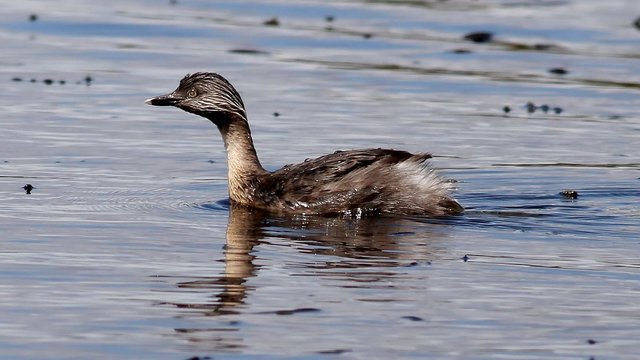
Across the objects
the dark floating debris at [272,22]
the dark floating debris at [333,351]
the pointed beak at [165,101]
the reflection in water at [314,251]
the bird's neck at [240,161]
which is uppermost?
the dark floating debris at [272,22]

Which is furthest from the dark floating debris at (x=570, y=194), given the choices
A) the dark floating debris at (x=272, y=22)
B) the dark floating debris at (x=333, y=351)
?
the dark floating debris at (x=272, y=22)

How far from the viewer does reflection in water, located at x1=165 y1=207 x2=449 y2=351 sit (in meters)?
9.41

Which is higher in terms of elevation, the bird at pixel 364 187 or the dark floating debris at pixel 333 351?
the bird at pixel 364 187

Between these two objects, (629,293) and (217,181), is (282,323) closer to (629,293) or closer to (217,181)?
(629,293)

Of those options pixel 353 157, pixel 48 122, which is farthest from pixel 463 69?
pixel 353 157

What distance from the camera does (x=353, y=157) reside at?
43.2 ft

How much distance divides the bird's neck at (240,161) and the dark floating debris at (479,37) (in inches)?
428

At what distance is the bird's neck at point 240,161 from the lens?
44.9 feet

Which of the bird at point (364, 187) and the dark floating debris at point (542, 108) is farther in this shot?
the dark floating debris at point (542, 108)

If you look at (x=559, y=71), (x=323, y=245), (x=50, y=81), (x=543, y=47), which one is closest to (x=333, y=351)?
(x=323, y=245)

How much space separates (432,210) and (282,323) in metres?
4.25

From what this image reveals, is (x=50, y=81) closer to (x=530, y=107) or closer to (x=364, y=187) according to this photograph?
(x=530, y=107)

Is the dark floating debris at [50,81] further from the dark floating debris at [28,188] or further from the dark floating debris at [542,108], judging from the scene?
the dark floating debris at [28,188]

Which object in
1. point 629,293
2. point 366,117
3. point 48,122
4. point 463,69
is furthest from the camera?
point 463,69
